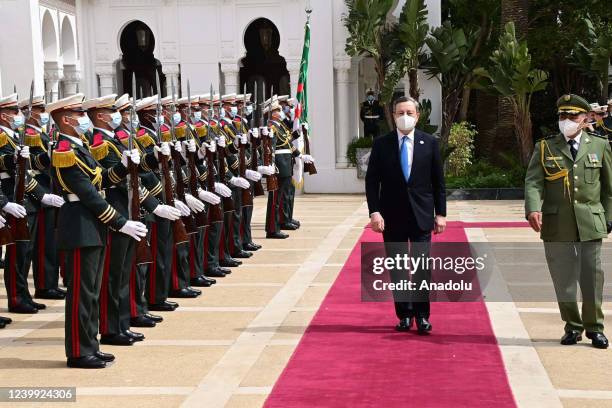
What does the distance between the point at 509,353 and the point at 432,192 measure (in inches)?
56.1

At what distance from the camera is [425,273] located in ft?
27.0

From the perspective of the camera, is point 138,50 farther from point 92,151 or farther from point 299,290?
point 92,151

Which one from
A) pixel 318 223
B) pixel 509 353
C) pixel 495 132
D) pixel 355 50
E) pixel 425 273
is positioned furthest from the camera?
pixel 495 132

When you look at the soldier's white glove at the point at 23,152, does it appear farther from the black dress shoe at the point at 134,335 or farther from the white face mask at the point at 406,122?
the white face mask at the point at 406,122

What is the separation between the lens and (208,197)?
10625 millimetres

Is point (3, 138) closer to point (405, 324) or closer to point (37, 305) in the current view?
point (37, 305)

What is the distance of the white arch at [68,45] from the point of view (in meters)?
21.7

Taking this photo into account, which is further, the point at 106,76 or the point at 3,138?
the point at 106,76

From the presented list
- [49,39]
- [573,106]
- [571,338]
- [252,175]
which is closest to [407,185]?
[573,106]

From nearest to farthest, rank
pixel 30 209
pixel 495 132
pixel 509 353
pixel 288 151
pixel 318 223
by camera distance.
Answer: pixel 509 353 < pixel 30 209 < pixel 288 151 < pixel 318 223 < pixel 495 132

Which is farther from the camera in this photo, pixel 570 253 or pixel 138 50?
pixel 138 50

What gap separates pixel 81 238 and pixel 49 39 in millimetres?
13912

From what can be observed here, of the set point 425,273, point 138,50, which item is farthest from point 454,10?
point 425,273

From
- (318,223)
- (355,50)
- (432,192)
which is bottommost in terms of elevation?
(318,223)
